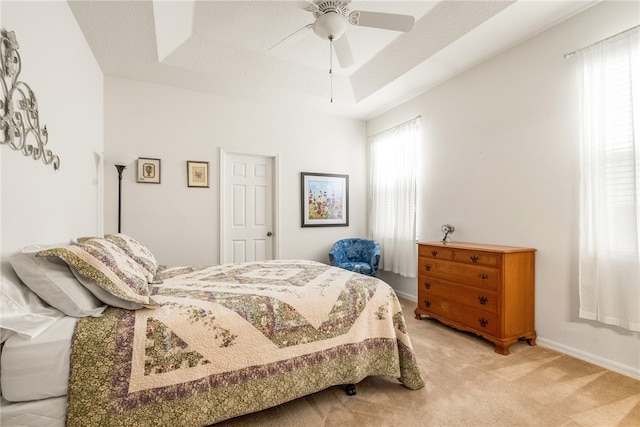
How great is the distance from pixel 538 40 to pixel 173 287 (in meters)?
3.71

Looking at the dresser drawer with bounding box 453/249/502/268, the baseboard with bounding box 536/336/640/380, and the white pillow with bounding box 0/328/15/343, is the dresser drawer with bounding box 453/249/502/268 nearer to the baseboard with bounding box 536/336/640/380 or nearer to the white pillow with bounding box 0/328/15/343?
the baseboard with bounding box 536/336/640/380

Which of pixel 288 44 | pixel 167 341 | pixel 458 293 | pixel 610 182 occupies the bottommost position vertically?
pixel 458 293

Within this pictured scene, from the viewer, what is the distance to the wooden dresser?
8.38ft

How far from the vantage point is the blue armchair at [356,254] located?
410 cm

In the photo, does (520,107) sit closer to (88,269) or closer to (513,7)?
(513,7)

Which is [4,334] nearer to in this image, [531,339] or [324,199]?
[531,339]

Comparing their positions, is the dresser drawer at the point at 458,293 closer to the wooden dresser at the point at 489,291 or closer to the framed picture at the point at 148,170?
the wooden dresser at the point at 489,291

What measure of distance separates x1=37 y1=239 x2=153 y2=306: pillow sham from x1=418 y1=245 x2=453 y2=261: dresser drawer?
269cm

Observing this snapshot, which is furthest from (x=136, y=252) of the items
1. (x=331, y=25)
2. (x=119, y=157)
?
(x=331, y=25)

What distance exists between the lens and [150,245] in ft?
12.0

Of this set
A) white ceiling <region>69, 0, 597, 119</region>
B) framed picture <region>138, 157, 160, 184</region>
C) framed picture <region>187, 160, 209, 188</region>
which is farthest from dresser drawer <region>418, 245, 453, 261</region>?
framed picture <region>138, 157, 160, 184</region>

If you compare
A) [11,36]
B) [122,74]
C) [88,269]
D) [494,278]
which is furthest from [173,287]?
[122,74]

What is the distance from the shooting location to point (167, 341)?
→ 55.5 inches

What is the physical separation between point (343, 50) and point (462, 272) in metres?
2.34
